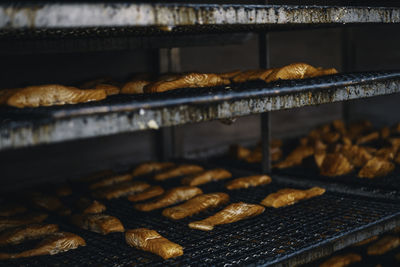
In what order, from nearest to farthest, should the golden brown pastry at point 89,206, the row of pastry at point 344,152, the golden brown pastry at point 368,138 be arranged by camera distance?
the golden brown pastry at point 89,206, the row of pastry at point 344,152, the golden brown pastry at point 368,138

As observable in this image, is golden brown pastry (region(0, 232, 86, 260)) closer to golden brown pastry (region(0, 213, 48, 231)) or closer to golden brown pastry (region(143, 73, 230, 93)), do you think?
golden brown pastry (region(0, 213, 48, 231))

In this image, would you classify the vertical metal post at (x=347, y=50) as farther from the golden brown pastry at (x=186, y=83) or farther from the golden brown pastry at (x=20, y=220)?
the golden brown pastry at (x=20, y=220)

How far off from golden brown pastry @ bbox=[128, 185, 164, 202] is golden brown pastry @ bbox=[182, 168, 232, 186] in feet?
0.81

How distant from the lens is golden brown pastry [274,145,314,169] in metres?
3.71

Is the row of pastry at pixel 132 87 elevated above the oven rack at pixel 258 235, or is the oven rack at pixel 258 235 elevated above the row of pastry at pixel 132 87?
the row of pastry at pixel 132 87

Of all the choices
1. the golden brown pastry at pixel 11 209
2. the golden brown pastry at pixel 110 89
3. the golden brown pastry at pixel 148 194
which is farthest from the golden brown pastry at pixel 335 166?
the golden brown pastry at pixel 11 209

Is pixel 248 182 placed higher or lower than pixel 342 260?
higher

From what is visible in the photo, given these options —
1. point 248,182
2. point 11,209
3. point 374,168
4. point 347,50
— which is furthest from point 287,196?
point 347,50

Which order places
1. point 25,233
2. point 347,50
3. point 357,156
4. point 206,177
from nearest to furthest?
point 25,233
point 206,177
point 357,156
point 347,50

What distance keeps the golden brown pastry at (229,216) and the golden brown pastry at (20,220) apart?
2.80 feet

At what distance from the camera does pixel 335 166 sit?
338cm

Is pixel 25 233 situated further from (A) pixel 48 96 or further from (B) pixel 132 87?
(B) pixel 132 87

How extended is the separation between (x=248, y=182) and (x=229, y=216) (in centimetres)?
74

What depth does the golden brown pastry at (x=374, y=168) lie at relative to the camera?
328 centimetres
